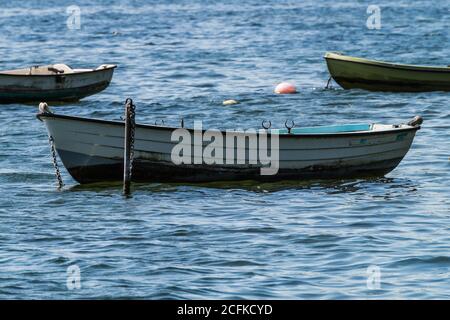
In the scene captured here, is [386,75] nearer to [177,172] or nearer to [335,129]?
[335,129]

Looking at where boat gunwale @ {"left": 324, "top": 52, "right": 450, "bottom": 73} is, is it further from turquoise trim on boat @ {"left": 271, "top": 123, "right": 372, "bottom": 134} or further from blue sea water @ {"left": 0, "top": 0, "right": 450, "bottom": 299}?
turquoise trim on boat @ {"left": 271, "top": 123, "right": 372, "bottom": 134}

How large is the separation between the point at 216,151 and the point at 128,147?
1641 millimetres

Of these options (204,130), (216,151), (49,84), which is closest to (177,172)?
(216,151)

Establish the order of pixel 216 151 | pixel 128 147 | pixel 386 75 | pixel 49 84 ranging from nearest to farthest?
pixel 128 147
pixel 216 151
pixel 49 84
pixel 386 75

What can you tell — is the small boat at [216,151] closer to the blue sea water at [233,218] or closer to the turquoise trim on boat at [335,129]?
the blue sea water at [233,218]

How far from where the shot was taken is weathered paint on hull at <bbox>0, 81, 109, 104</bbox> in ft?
107

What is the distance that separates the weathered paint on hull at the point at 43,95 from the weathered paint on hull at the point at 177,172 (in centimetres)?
1139

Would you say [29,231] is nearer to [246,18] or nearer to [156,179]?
[156,179]

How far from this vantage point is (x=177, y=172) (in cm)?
2161

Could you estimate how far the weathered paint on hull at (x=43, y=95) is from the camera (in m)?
32.5

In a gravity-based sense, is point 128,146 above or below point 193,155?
above

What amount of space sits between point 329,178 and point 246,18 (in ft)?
154

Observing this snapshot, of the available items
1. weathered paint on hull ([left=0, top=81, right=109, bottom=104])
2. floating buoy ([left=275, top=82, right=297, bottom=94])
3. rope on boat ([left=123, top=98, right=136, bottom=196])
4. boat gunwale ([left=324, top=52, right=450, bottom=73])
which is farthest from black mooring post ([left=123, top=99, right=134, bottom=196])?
floating buoy ([left=275, top=82, right=297, bottom=94])
